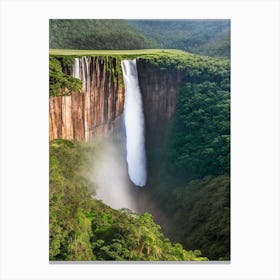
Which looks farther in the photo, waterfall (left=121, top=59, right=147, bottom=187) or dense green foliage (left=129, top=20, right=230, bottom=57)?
waterfall (left=121, top=59, right=147, bottom=187)

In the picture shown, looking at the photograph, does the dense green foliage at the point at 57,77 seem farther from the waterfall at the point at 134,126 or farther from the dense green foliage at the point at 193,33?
the dense green foliage at the point at 193,33

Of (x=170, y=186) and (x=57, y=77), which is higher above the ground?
(x=57, y=77)

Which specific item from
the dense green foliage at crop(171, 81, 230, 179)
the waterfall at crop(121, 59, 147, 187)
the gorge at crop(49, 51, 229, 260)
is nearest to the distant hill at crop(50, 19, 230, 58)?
the gorge at crop(49, 51, 229, 260)

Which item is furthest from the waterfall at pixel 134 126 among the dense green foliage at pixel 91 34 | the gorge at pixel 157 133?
the dense green foliage at pixel 91 34

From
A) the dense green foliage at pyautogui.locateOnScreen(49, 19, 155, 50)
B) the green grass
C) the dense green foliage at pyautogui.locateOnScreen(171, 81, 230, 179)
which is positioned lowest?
the dense green foliage at pyautogui.locateOnScreen(171, 81, 230, 179)

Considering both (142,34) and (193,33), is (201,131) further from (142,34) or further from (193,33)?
(142,34)

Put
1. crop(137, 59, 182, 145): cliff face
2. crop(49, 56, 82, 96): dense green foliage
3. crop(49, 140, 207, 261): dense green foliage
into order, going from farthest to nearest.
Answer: crop(137, 59, 182, 145): cliff face → crop(49, 56, 82, 96): dense green foliage → crop(49, 140, 207, 261): dense green foliage

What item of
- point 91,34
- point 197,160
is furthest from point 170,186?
point 91,34

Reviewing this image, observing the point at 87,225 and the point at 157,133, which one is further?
the point at 157,133

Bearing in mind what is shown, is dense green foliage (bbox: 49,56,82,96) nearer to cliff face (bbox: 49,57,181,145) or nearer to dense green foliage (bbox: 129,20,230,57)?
cliff face (bbox: 49,57,181,145)
